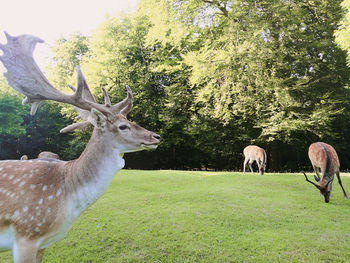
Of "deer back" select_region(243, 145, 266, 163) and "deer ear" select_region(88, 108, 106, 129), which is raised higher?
"deer back" select_region(243, 145, 266, 163)

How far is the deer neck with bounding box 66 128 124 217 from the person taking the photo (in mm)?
2725

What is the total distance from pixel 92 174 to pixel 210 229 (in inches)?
115

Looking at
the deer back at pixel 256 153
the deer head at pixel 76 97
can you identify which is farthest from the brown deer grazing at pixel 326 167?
the deer head at pixel 76 97

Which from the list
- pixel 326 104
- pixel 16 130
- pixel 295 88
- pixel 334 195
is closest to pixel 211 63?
pixel 295 88

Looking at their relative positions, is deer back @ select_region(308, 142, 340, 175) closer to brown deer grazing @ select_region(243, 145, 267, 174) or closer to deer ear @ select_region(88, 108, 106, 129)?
brown deer grazing @ select_region(243, 145, 267, 174)

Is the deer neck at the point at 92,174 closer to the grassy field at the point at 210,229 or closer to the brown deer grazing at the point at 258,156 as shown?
the grassy field at the point at 210,229

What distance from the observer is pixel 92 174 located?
278cm

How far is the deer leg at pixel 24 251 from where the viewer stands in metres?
2.38

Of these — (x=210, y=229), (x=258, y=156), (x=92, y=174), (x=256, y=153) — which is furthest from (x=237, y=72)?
(x=92, y=174)

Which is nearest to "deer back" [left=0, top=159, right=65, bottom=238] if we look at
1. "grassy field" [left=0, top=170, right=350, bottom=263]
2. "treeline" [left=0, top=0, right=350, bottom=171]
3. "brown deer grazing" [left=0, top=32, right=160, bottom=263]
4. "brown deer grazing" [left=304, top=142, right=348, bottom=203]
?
"brown deer grazing" [left=0, top=32, right=160, bottom=263]

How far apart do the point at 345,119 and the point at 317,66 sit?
512 centimetres

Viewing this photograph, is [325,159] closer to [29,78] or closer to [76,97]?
[76,97]

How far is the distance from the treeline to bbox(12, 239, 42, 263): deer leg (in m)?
9.85

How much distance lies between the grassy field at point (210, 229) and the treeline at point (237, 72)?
597 cm
